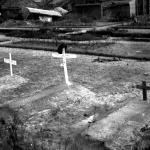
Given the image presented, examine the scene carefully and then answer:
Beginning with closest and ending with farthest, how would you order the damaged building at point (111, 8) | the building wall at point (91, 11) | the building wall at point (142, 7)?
the damaged building at point (111, 8) < the building wall at point (142, 7) < the building wall at point (91, 11)

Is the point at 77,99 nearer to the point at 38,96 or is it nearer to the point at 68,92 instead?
the point at 68,92

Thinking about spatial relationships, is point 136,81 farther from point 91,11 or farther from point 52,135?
point 91,11

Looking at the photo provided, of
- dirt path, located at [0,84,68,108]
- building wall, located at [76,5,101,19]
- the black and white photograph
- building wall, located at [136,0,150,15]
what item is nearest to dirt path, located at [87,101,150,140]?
the black and white photograph

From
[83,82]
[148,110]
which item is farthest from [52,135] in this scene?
[83,82]

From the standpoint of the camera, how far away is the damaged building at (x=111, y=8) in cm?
3378

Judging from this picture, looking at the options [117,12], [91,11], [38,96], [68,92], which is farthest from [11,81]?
[91,11]

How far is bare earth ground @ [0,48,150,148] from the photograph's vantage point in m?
5.93

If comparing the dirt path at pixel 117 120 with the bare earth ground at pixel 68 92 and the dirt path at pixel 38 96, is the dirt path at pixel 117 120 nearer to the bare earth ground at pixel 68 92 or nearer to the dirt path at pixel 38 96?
the bare earth ground at pixel 68 92

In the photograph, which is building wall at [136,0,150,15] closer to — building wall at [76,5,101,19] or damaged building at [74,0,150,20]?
damaged building at [74,0,150,20]

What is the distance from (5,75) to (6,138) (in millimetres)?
5002

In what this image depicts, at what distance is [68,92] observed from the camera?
7469mm

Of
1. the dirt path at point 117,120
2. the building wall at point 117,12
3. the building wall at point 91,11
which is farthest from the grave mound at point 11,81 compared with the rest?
the building wall at point 91,11

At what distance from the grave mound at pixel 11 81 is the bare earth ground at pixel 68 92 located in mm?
115

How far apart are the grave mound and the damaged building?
24.5 meters
